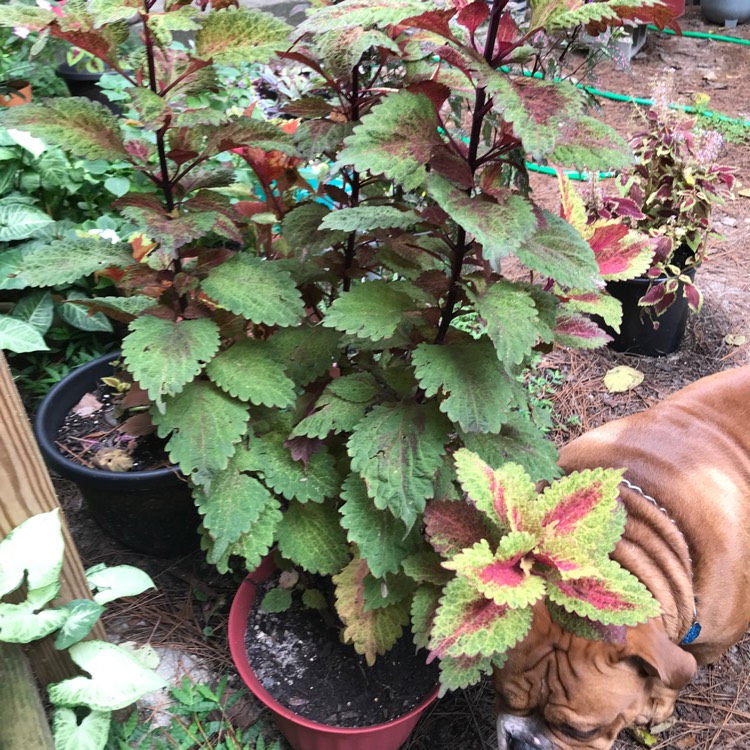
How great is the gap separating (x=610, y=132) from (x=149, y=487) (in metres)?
1.35

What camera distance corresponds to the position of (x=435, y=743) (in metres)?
1.81

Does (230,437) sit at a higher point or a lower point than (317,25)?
lower

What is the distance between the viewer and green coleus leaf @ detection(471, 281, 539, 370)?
110 centimetres

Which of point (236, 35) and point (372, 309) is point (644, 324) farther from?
point (236, 35)

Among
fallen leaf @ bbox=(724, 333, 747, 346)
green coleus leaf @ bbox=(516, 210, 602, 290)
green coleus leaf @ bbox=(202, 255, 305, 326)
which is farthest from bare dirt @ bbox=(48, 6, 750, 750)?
green coleus leaf @ bbox=(516, 210, 602, 290)

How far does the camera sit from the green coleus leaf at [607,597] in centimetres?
111

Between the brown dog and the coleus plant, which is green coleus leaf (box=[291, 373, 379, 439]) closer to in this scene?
the brown dog

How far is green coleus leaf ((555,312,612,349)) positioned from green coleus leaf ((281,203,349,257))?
506mm

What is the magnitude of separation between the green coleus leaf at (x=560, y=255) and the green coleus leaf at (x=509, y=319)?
6 centimetres

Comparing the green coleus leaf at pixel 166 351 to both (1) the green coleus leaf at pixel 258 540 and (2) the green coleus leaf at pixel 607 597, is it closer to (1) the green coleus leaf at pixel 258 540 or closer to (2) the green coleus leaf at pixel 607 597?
(1) the green coleus leaf at pixel 258 540

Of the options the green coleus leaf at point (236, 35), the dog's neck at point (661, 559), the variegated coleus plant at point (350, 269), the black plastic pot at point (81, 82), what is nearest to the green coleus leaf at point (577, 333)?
the variegated coleus plant at point (350, 269)

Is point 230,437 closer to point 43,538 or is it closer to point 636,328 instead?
point 43,538

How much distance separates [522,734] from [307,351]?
3.27 feet

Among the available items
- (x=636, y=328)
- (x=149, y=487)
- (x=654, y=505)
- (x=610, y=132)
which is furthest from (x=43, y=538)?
(x=636, y=328)
